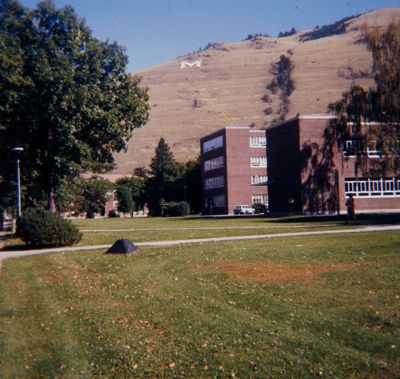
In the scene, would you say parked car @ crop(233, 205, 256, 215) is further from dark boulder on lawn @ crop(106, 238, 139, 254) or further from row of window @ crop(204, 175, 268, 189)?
dark boulder on lawn @ crop(106, 238, 139, 254)

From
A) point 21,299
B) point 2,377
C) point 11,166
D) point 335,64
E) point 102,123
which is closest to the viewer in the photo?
point 2,377

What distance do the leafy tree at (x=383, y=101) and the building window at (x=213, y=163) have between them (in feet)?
122

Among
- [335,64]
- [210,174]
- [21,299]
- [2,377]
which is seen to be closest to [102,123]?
[21,299]

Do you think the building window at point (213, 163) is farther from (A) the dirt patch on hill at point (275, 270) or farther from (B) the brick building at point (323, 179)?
(A) the dirt patch on hill at point (275, 270)

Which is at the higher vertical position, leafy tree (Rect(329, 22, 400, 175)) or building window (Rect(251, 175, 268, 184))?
leafy tree (Rect(329, 22, 400, 175))

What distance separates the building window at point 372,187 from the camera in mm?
56219

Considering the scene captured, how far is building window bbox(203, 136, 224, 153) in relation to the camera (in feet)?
261

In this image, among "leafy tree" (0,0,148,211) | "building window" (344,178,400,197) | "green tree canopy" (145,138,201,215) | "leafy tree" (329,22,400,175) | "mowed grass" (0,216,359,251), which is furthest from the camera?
"green tree canopy" (145,138,201,215)

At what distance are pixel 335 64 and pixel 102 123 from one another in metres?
175

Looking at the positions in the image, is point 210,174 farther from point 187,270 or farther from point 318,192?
point 187,270

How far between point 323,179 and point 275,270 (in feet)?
145

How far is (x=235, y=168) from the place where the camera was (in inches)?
3061

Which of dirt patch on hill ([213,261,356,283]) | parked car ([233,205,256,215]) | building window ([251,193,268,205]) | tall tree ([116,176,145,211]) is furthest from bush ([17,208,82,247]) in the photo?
tall tree ([116,176,145,211])

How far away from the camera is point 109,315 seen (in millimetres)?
9078
